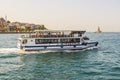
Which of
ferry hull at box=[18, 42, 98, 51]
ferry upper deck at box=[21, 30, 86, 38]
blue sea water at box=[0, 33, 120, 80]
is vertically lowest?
blue sea water at box=[0, 33, 120, 80]

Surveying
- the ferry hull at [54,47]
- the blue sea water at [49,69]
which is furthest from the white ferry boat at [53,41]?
the blue sea water at [49,69]

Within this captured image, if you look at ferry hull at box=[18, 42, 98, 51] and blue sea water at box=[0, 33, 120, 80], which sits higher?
ferry hull at box=[18, 42, 98, 51]

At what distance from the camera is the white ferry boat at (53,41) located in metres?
62.1

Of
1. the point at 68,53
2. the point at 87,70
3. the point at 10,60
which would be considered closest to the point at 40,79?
the point at 87,70

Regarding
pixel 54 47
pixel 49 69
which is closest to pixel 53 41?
pixel 54 47

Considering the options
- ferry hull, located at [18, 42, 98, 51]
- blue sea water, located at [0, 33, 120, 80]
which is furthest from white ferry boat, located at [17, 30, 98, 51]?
blue sea water, located at [0, 33, 120, 80]

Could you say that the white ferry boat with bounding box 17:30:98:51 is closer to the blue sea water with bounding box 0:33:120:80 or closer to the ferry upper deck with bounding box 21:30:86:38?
the ferry upper deck with bounding box 21:30:86:38

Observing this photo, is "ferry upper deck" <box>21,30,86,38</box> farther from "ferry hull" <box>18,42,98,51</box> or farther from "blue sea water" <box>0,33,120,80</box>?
"blue sea water" <box>0,33,120,80</box>

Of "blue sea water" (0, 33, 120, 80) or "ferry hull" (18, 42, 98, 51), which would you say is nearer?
"blue sea water" (0, 33, 120, 80)

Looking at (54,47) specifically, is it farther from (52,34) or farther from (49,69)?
(49,69)

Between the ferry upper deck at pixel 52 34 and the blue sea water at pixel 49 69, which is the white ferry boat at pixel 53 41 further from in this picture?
the blue sea water at pixel 49 69

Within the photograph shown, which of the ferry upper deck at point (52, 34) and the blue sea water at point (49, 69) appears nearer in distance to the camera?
the blue sea water at point (49, 69)

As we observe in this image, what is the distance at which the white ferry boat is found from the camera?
2446 inches

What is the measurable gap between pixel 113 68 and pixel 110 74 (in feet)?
16.8
